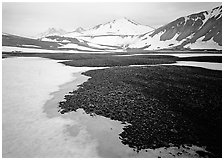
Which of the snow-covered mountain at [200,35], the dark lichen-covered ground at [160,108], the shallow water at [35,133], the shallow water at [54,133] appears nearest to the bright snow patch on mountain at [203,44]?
the snow-covered mountain at [200,35]

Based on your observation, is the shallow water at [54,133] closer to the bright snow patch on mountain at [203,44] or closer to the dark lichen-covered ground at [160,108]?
the dark lichen-covered ground at [160,108]

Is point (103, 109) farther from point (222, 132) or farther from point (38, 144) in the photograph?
point (222, 132)

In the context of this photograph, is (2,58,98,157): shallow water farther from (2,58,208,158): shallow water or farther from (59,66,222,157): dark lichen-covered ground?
(59,66,222,157): dark lichen-covered ground

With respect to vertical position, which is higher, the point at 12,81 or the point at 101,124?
the point at 12,81

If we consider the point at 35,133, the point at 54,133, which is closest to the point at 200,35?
the point at 54,133

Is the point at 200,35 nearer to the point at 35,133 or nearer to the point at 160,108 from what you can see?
the point at 160,108

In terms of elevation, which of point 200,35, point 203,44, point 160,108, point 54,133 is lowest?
point 54,133

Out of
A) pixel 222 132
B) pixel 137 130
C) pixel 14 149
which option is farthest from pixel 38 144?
pixel 222 132

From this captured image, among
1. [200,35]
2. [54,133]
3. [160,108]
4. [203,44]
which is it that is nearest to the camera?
[54,133]
